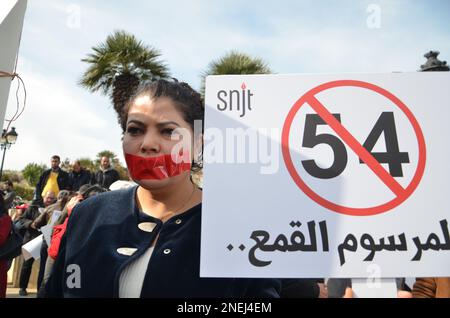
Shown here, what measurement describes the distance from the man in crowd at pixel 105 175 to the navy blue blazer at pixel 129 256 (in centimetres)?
43

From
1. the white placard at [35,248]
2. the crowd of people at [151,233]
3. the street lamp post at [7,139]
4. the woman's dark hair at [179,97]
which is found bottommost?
the white placard at [35,248]

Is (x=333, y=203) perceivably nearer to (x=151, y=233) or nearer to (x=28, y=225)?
(x=151, y=233)

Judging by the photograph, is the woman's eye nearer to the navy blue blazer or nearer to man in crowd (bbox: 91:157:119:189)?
the navy blue blazer

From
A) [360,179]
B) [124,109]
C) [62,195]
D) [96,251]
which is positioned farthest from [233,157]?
[62,195]

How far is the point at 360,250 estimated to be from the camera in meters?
1.42

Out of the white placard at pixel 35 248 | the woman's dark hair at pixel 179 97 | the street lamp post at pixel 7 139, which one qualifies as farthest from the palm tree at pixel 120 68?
the white placard at pixel 35 248

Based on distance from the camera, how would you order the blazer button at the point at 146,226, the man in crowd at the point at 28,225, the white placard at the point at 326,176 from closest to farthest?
1. the white placard at the point at 326,176
2. the blazer button at the point at 146,226
3. the man in crowd at the point at 28,225

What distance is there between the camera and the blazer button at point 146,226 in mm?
1663

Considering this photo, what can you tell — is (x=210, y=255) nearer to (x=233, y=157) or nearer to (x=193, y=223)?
(x=193, y=223)

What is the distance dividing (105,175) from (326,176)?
4.62 feet

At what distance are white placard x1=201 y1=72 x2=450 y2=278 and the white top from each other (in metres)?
0.31

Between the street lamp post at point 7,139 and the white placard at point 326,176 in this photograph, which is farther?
the street lamp post at point 7,139

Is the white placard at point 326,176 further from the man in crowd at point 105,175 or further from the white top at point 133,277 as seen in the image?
the man in crowd at point 105,175

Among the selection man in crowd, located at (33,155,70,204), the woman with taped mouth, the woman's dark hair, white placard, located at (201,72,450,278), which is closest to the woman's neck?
the woman with taped mouth
